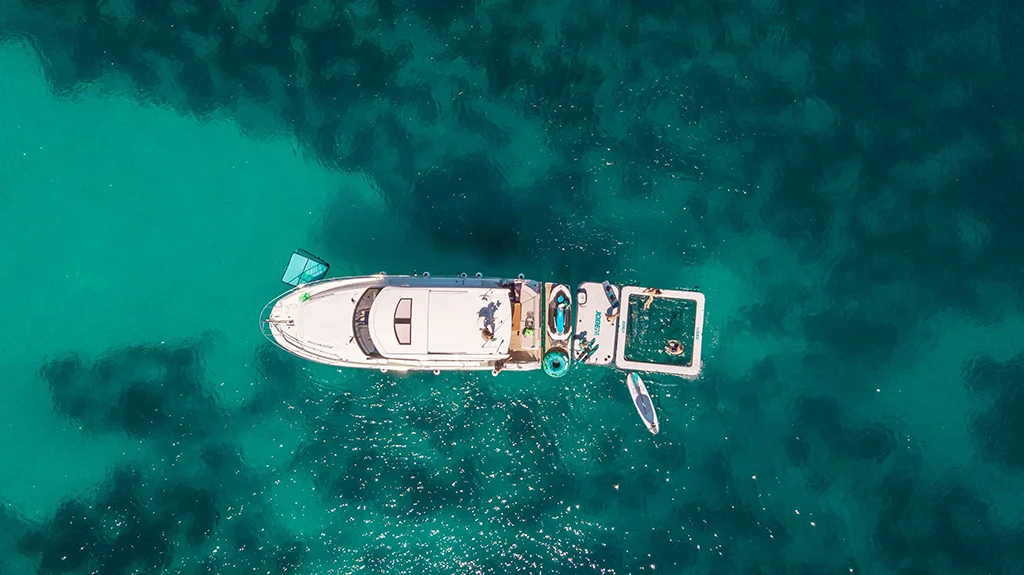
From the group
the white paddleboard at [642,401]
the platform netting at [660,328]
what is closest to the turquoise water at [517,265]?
the white paddleboard at [642,401]

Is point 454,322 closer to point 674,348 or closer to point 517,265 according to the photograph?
point 517,265

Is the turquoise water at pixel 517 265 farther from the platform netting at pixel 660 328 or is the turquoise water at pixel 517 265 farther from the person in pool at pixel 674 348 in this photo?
the person in pool at pixel 674 348

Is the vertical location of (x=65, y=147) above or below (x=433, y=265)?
above

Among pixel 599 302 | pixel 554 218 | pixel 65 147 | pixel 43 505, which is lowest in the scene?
pixel 43 505

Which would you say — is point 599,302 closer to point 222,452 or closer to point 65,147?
point 222,452

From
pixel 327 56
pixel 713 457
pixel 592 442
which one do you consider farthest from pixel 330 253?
pixel 713 457

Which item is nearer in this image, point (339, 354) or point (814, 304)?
point (339, 354)
